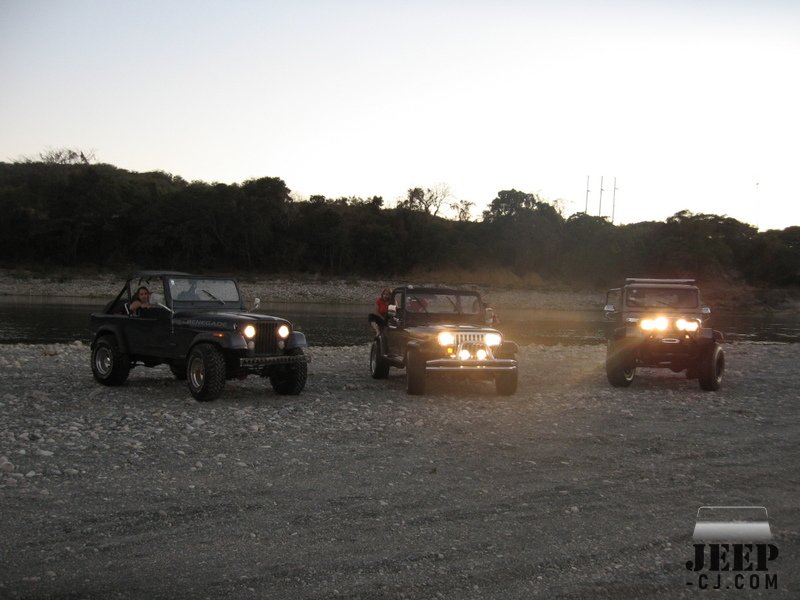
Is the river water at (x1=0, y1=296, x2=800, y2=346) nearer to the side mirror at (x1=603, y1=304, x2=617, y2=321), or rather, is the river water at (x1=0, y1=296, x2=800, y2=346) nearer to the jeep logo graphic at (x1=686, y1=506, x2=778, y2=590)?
the side mirror at (x1=603, y1=304, x2=617, y2=321)

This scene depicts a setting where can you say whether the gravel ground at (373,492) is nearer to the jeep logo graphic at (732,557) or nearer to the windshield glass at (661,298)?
the jeep logo graphic at (732,557)

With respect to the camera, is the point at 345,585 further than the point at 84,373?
No

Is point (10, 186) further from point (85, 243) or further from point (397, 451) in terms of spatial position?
point (397, 451)

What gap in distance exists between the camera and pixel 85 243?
2746 inches

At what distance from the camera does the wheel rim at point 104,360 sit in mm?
13398

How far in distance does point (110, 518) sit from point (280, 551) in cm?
153

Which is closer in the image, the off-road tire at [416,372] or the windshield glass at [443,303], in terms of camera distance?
the off-road tire at [416,372]

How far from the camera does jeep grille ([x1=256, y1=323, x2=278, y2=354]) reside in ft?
39.8

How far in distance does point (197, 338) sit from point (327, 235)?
63.2 meters

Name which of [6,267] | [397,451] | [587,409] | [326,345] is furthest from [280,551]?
[6,267]

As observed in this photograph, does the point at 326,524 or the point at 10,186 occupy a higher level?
the point at 10,186

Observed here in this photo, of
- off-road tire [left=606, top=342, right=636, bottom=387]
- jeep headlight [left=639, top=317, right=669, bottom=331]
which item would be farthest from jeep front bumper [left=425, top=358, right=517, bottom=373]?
jeep headlight [left=639, top=317, right=669, bottom=331]

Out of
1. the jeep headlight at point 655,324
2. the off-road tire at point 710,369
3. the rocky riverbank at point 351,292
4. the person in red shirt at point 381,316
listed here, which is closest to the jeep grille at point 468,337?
the person in red shirt at point 381,316

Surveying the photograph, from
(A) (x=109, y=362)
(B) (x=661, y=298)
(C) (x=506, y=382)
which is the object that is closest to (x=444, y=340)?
(C) (x=506, y=382)
